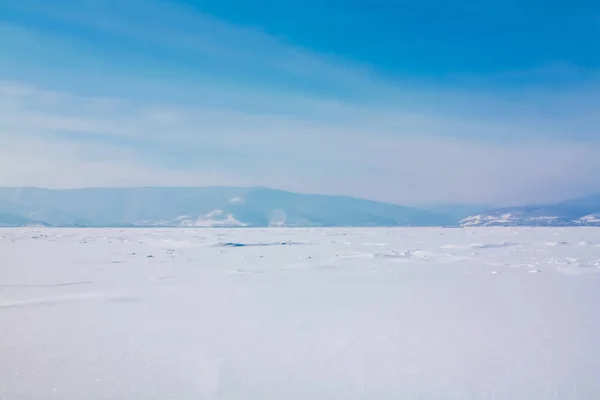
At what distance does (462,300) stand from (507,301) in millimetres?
745

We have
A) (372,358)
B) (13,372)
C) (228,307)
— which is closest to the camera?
(13,372)

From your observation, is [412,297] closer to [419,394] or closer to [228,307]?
[228,307]

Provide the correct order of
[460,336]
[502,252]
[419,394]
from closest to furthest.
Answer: [419,394]
[460,336]
[502,252]

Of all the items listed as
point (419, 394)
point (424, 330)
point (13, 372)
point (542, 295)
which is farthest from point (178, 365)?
point (542, 295)

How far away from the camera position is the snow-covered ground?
4.54m

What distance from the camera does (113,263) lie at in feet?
44.7

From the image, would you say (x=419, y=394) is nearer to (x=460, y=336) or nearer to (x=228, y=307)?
(x=460, y=336)

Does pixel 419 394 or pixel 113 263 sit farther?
pixel 113 263

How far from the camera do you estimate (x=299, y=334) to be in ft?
20.5

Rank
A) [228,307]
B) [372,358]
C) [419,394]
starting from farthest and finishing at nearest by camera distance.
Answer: [228,307]
[372,358]
[419,394]

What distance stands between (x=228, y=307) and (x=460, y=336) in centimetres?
363

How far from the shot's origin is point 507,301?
8.30 metres

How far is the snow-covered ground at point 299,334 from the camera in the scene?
4539mm

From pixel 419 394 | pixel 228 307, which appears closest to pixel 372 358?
pixel 419 394
